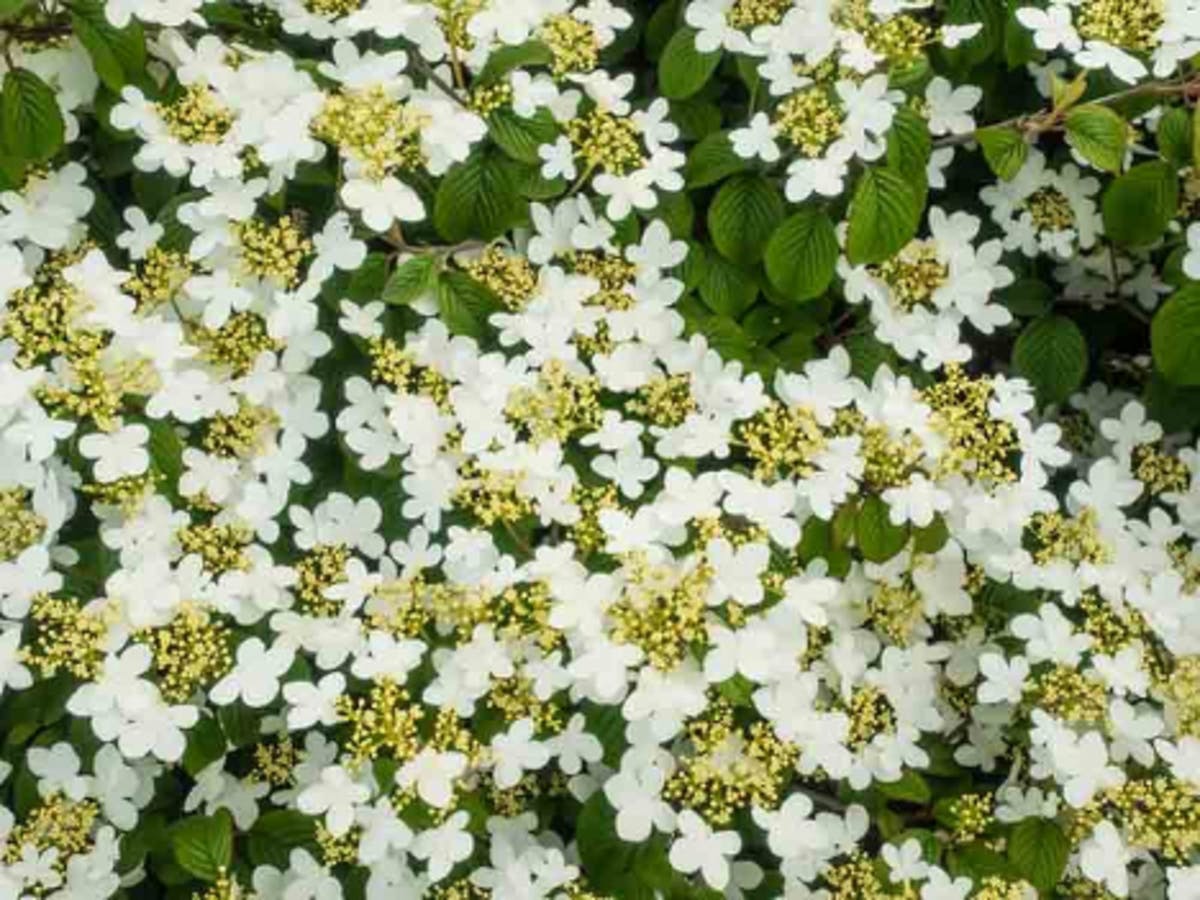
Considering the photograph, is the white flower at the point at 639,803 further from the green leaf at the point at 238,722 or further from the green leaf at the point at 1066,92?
the green leaf at the point at 1066,92

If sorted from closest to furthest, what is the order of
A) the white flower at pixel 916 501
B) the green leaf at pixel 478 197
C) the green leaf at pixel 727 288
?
the white flower at pixel 916 501, the green leaf at pixel 478 197, the green leaf at pixel 727 288

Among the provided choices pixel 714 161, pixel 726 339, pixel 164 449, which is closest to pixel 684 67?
pixel 714 161

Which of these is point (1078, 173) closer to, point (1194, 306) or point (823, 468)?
point (1194, 306)

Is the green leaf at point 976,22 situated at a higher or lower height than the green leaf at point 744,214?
higher

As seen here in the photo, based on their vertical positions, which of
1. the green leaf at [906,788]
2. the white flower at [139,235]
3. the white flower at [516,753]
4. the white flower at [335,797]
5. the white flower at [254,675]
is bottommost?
the green leaf at [906,788]

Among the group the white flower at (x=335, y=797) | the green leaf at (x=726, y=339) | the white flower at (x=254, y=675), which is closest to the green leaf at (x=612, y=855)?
the white flower at (x=335, y=797)

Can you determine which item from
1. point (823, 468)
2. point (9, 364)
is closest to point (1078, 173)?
point (823, 468)

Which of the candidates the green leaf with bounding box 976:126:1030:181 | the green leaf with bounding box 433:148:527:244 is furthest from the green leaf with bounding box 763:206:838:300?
the green leaf with bounding box 433:148:527:244

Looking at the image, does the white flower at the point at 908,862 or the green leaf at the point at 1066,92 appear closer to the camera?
the white flower at the point at 908,862
